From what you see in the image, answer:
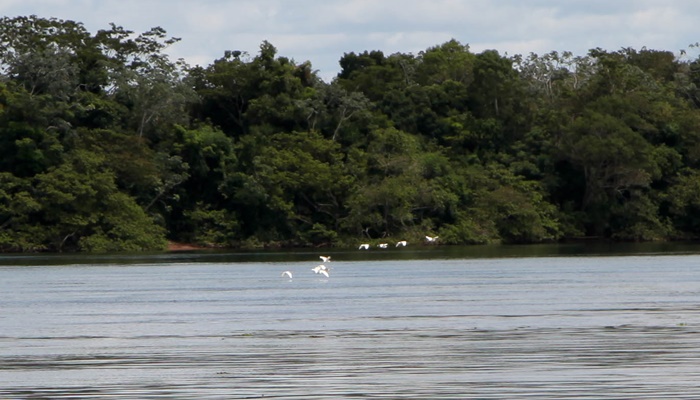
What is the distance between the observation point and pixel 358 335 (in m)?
22.8

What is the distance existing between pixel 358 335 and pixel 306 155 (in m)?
47.7

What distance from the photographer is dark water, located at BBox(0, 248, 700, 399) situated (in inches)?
649

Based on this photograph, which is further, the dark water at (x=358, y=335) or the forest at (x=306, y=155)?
the forest at (x=306, y=155)

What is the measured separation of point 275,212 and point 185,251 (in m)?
5.01

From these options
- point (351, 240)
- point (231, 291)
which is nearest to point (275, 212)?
point (351, 240)

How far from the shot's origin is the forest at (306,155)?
66.3 m

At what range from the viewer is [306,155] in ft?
230

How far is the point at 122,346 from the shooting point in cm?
2208

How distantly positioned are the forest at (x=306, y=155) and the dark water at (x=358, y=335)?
74.7ft

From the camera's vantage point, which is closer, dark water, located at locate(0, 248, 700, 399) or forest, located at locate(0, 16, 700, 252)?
dark water, located at locate(0, 248, 700, 399)

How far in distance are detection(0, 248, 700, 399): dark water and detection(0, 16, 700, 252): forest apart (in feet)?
74.7

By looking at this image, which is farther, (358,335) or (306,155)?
(306,155)

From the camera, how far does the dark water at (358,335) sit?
16.5 metres

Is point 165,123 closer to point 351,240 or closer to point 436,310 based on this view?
point 351,240
